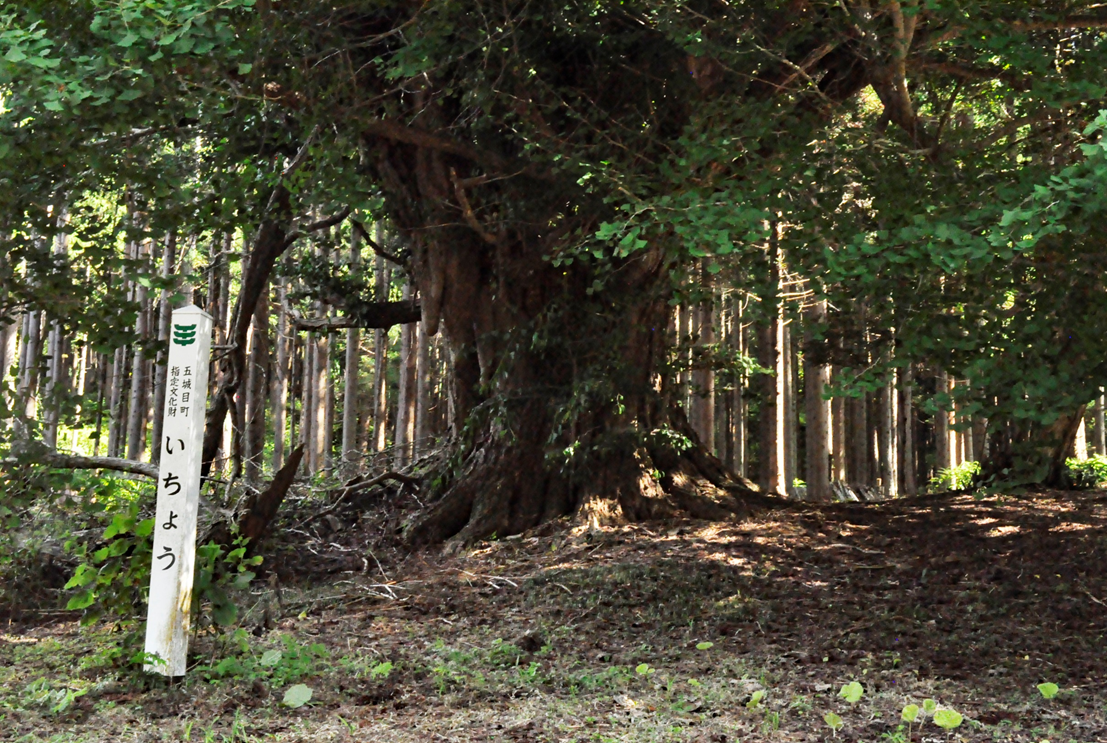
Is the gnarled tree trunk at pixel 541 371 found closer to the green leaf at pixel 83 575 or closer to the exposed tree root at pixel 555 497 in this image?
the exposed tree root at pixel 555 497

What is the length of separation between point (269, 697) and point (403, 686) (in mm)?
731

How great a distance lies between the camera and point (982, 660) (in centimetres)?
609

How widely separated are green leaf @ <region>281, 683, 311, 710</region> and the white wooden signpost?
0.59 meters

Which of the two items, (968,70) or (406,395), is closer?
(968,70)

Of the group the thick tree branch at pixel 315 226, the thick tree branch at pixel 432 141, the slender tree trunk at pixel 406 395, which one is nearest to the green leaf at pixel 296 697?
the thick tree branch at pixel 315 226

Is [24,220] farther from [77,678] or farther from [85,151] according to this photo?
[77,678]

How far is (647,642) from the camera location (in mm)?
6570

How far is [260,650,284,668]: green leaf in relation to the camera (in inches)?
211

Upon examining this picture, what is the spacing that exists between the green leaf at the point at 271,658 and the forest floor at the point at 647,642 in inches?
2.2

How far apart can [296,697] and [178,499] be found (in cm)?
115

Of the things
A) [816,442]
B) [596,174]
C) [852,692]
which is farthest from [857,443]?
[852,692]

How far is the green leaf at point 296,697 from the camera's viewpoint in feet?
16.0

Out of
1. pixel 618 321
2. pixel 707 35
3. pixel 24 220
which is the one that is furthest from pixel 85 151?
pixel 618 321

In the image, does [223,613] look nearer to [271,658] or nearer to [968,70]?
[271,658]
